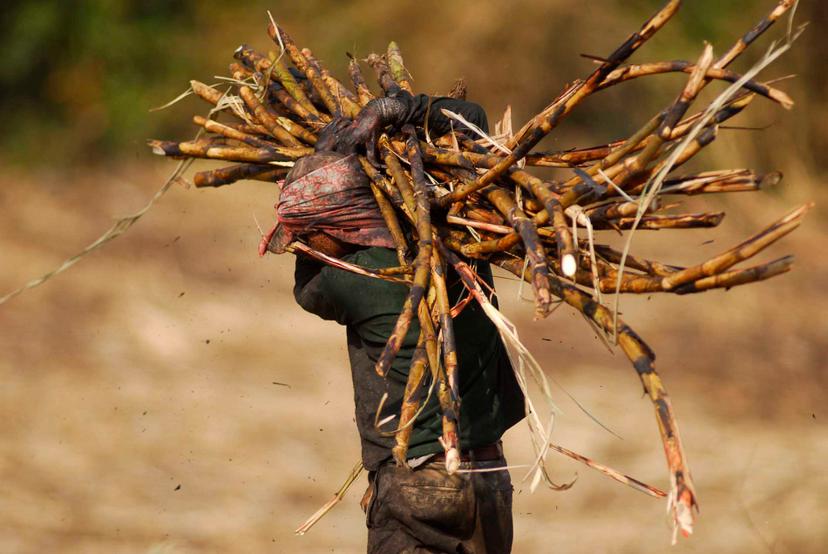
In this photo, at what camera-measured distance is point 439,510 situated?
9.61 feet

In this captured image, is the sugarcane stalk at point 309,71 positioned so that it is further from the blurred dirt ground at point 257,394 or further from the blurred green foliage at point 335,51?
the blurred green foliage at point 335,51

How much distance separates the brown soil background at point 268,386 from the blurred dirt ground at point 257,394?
0.05 feet

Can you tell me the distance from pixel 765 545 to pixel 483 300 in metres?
2.87

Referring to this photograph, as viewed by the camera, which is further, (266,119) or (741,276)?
(266,119)

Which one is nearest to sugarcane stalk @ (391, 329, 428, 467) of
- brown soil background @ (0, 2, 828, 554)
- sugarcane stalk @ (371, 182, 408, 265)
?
sugarcane stalk @ (371, 182, 408, 265)

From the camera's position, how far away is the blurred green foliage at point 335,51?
8.16 meters

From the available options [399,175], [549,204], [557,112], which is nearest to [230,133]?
[399,175]

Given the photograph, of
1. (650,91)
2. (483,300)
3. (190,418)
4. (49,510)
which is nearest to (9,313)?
(190,418)

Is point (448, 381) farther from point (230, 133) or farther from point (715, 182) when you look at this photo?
point (230, 133)

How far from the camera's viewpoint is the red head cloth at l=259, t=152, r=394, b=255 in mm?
2893

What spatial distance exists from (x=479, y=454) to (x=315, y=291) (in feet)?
1.95

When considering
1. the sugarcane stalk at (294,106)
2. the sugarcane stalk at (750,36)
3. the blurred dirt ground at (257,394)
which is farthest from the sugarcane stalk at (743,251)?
the blurred dirt ground at (257,394)

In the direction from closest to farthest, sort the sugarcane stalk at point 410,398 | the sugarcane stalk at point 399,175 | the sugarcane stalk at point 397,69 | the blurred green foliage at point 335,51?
the sugarcane stalk at point 410,398
the sugarcane stalk at point 399,175
the sugarcane stalk at point 397,69
the blurred green foliage at point 335,51

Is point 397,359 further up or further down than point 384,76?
further down
